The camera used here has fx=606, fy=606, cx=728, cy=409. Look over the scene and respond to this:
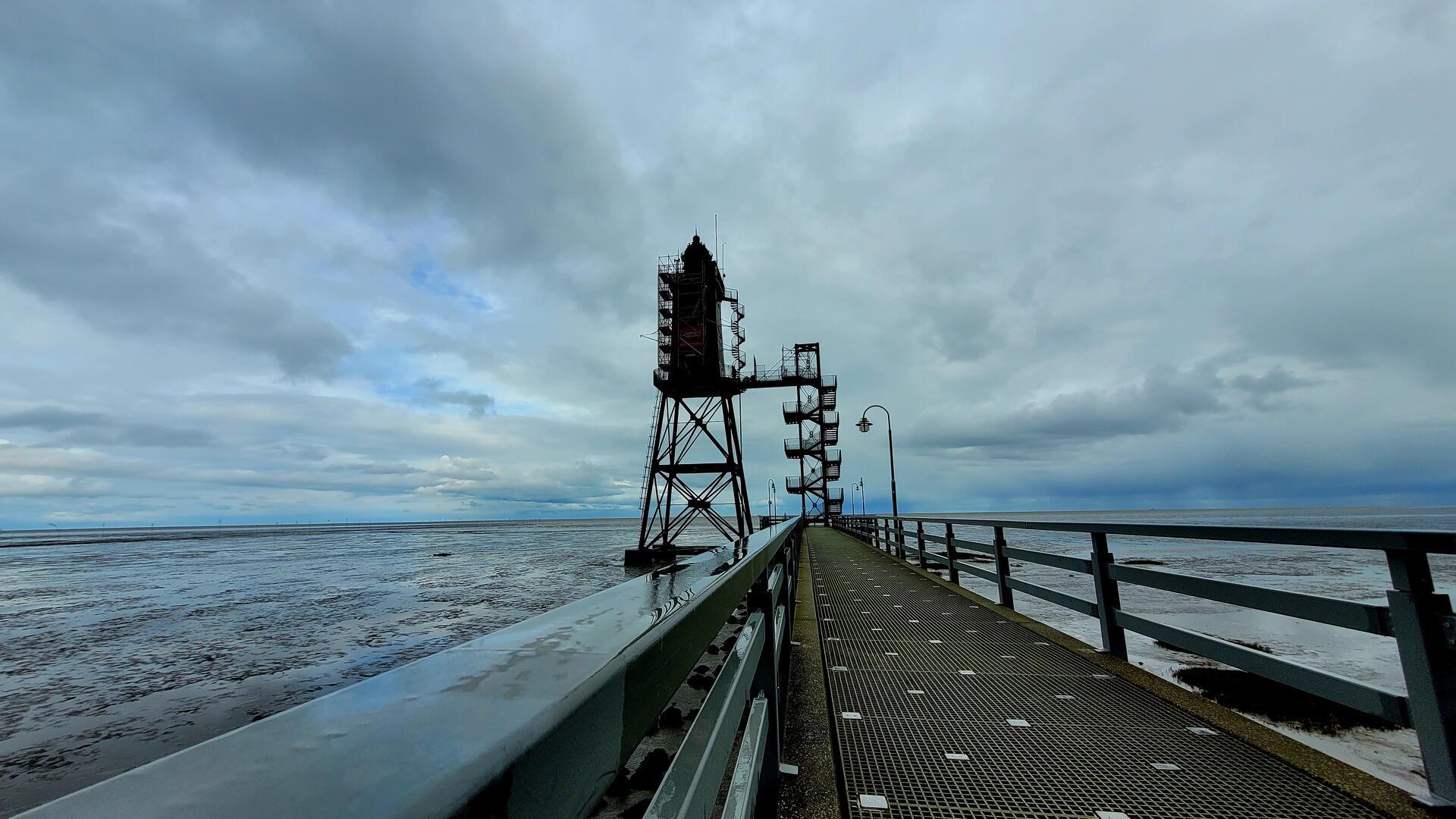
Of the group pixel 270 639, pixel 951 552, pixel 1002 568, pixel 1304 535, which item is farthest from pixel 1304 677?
pixel 270 639

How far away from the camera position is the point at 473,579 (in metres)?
20.8

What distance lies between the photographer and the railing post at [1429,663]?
2.45 meters

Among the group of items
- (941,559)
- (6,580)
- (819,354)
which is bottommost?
(6,580)

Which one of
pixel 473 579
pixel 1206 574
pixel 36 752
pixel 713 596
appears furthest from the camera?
pixel 473 579

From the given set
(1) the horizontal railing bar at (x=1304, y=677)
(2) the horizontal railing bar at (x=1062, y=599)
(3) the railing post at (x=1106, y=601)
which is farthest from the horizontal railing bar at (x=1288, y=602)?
(2) the horizontal railing bar at (x=1062, y=599)

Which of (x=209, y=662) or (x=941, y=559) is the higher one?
(x=941, y=559)

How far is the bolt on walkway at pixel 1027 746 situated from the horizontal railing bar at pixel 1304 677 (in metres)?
0.39

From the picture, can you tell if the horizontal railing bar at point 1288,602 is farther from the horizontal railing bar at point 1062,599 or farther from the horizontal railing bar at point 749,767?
the horizontal railing bar at point 749,767

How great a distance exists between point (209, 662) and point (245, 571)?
2293cm

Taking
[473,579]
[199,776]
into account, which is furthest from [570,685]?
[473,579]

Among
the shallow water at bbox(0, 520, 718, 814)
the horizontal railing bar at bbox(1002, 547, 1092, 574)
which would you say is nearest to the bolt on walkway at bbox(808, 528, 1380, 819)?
the horizontal railing bar at bbox(1002, 547, 1092, 574)

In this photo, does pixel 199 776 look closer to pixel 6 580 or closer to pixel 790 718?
pixel 790 718

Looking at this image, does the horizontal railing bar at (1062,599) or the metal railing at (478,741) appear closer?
the metal railing at (478,741)

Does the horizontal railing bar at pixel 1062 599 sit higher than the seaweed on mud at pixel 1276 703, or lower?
higher
